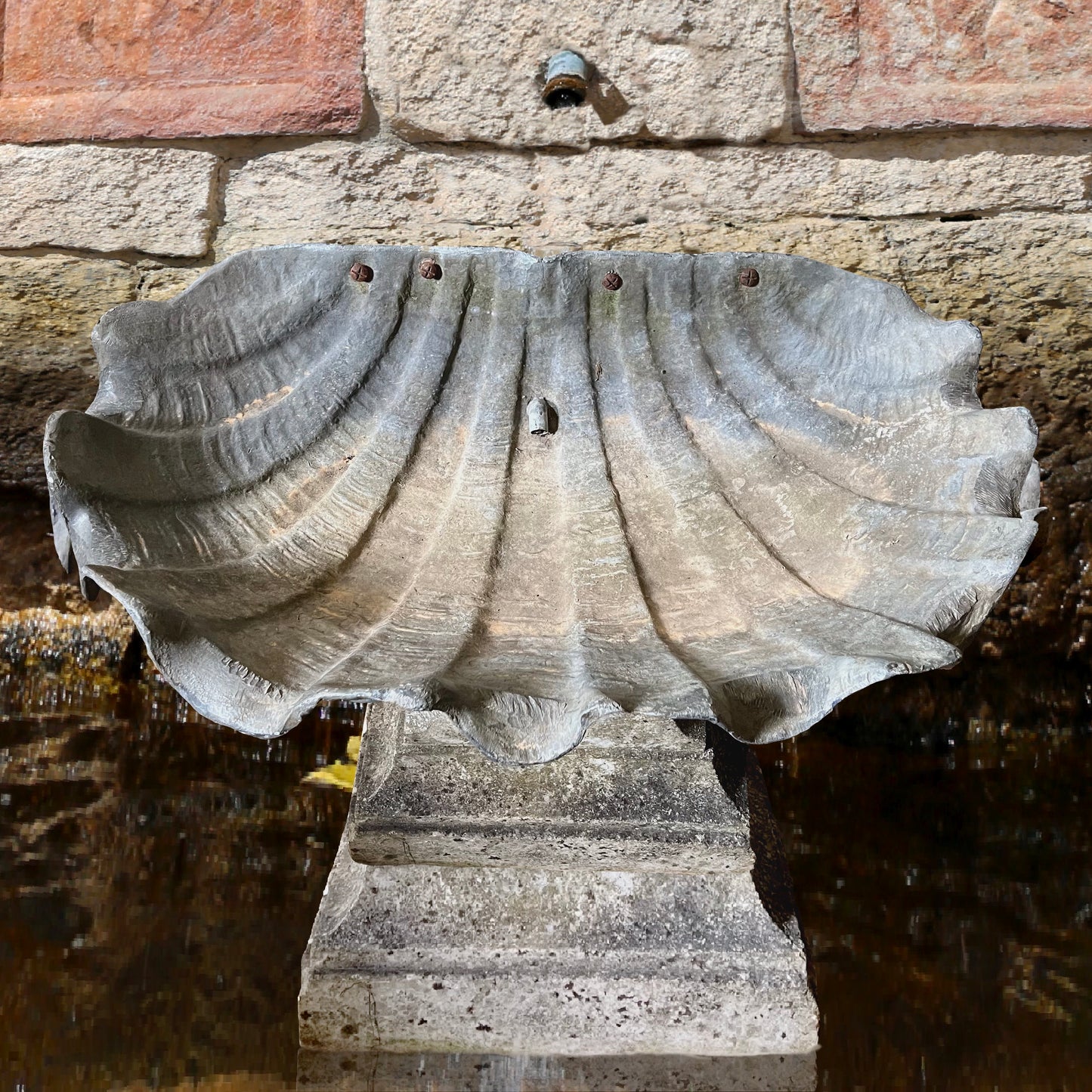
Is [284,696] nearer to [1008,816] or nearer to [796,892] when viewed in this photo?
[796,892]

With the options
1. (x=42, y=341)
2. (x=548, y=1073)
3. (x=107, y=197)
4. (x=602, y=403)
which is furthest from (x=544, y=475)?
(x=42, y=341)

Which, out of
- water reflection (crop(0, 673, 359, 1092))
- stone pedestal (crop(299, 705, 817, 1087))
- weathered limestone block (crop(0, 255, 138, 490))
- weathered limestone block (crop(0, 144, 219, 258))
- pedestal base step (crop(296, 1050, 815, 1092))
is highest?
weathered limestone block (crop(0, 144, 219, 258))

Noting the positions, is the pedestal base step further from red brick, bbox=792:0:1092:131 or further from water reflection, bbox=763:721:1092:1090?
red brick, bbox=792:0:1092:131

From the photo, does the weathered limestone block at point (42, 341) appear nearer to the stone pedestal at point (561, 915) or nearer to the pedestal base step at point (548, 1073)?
the stone pedestal at point (561, 915)

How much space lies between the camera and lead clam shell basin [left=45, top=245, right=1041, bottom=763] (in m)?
0.89

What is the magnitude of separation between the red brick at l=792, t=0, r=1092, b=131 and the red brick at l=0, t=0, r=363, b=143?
0.67 m

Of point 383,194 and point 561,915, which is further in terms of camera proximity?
point 383,194

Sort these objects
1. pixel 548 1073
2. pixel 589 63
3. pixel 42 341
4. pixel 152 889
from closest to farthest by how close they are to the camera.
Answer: pixel 548 1073
pixel 152 889
pixel 589 63
pixel 42 341

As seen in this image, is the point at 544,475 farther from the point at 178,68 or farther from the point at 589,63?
the point at 178,68

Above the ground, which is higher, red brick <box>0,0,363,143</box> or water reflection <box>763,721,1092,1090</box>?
red brick <box>0,0,363,143</box>

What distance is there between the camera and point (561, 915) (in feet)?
2.93

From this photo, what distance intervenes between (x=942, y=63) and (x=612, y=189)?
496mm

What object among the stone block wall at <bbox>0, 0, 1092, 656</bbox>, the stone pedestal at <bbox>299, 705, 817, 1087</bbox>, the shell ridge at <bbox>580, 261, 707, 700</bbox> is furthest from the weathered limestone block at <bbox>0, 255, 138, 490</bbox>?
the stone pedestal at <bbox>299, 705, 817, 1087</bbox>

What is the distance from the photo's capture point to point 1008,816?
1.46 metres
